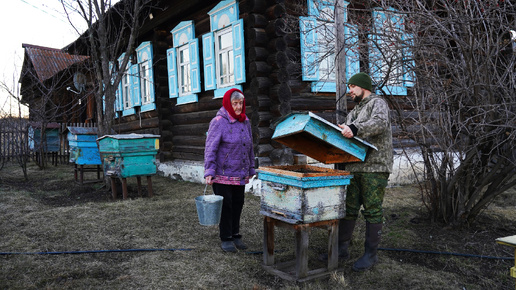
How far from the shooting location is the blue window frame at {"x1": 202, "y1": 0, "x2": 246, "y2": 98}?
22.8 ft

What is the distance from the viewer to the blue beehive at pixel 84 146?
839 cm

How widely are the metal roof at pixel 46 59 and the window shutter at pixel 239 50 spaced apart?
12.7 metres

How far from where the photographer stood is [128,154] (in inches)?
260

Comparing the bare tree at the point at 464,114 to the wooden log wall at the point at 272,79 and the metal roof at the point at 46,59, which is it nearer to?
the wooden log wall at the point at 272,79

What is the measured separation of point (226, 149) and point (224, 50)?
416cm

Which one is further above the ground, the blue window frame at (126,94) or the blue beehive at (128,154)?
the blue window frame at (126,94)

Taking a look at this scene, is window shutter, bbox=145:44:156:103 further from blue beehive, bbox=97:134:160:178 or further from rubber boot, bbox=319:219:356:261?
rubber boot, bbox=319:219:356:261

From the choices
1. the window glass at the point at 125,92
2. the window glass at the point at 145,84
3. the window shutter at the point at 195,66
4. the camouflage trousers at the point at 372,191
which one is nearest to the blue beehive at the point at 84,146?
the window glass at the point at 145,84

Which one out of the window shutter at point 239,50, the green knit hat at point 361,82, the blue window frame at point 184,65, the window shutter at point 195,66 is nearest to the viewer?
the green knit hat at point 361,82

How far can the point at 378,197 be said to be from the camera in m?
3.35

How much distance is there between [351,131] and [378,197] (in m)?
0.69

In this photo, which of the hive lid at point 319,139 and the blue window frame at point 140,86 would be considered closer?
the hive lid at point 319,139

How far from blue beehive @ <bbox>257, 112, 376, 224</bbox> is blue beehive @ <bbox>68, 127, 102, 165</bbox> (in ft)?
20.5

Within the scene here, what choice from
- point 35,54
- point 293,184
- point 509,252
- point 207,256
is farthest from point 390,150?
point 35,54
